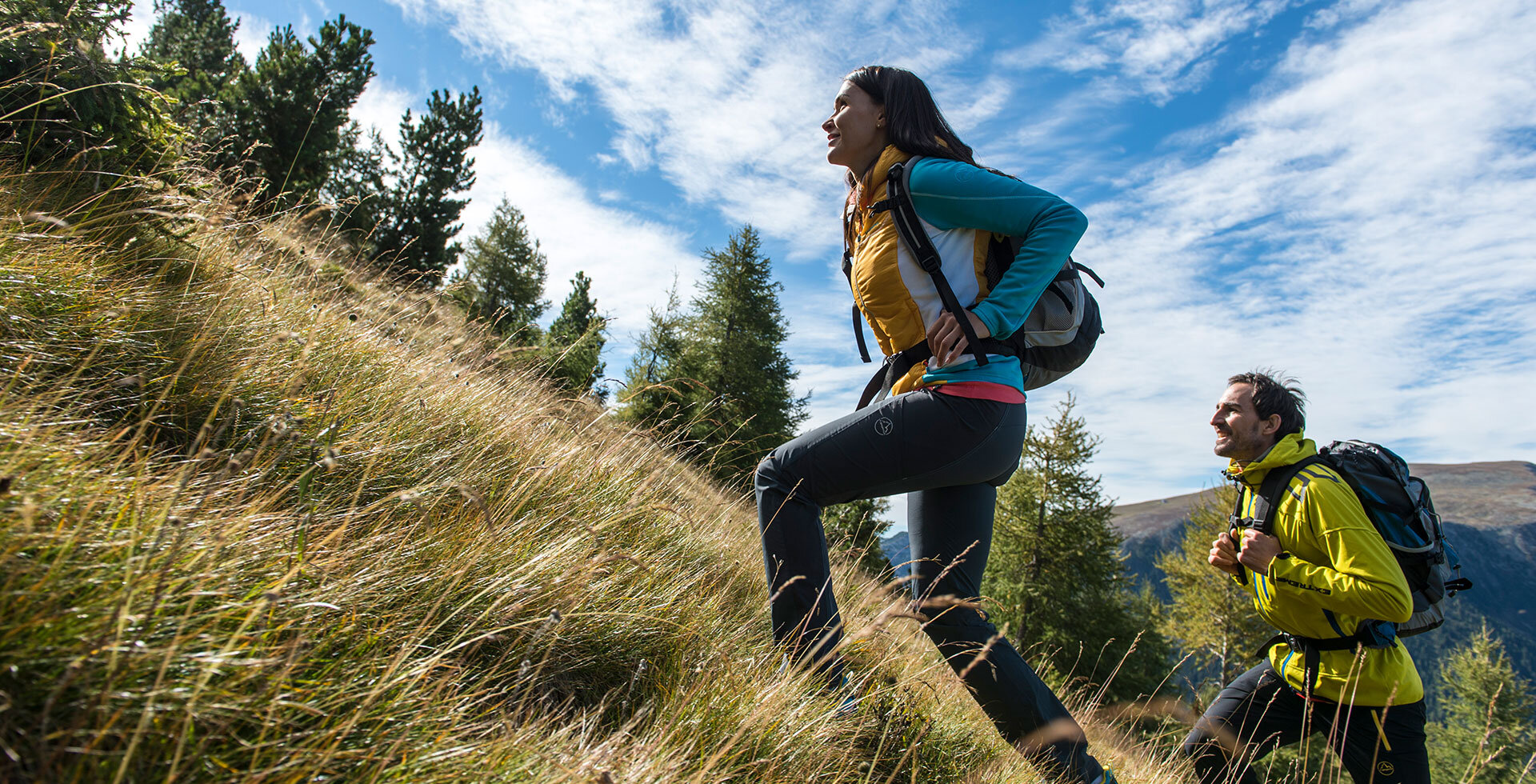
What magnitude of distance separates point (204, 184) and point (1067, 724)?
4.28 meters

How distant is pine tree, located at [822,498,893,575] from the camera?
4.71 metres

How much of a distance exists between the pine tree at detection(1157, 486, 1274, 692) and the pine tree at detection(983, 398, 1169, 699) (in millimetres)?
2987

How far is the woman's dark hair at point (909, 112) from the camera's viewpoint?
2340 mm

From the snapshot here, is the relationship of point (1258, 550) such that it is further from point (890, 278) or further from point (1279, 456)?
point (890, 278)

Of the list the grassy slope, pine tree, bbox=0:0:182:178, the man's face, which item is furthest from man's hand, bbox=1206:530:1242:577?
pine tree, bbox=0:0:182:178

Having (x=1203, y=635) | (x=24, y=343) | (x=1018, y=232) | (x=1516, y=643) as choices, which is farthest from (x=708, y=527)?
(x=1516, y=643)

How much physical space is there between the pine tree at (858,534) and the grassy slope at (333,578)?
948 millimetres

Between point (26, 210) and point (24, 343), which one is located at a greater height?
point (26, 210)

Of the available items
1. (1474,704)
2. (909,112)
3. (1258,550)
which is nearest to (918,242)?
(909,112)

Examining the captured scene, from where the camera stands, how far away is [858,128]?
2432mm

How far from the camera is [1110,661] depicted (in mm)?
18484

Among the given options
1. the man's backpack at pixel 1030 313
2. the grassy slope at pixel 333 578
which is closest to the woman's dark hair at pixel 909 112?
the man's backpack at pixel 1030 313

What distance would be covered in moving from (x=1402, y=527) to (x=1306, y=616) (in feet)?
2.41

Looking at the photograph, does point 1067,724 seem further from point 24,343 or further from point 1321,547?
point 24,343
